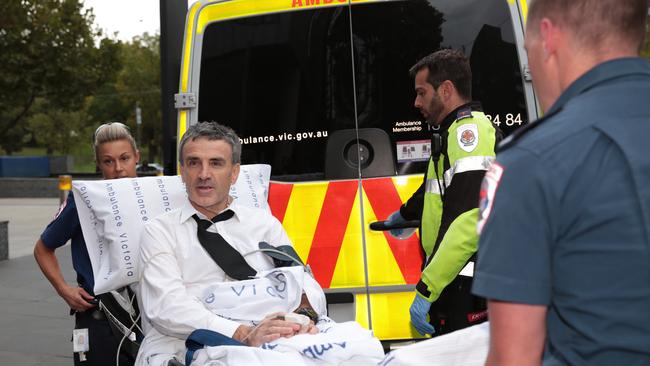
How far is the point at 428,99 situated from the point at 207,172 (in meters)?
0.97

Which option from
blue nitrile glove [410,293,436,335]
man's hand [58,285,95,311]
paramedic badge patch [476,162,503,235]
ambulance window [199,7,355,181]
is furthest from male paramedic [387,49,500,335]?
paramedic badge patch [476,162,503,235]

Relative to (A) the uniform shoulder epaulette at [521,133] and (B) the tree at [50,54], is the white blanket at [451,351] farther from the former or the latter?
(B) the tree at [50,54]

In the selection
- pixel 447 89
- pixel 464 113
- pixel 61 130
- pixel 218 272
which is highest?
pixel 61 130

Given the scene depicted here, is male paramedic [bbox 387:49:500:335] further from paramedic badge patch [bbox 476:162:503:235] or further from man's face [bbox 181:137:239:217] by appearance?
paramedic badge patch [bbox 476:162:503:235]

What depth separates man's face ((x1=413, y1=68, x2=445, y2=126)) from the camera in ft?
11.4

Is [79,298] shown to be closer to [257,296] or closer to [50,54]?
[257,296]

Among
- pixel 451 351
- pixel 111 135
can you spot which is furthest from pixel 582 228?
pixel 111 135

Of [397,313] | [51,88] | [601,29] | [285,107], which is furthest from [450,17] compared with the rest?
[51,88]

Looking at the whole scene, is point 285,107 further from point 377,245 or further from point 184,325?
point 184,325

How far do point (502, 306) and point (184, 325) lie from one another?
1.88 m

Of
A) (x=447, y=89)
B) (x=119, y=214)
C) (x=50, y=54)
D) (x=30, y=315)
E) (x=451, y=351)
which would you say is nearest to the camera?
(x=451, y=351)

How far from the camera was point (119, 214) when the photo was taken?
359 cm

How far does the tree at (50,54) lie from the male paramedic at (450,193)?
26057 mm

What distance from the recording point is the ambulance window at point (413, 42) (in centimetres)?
395
